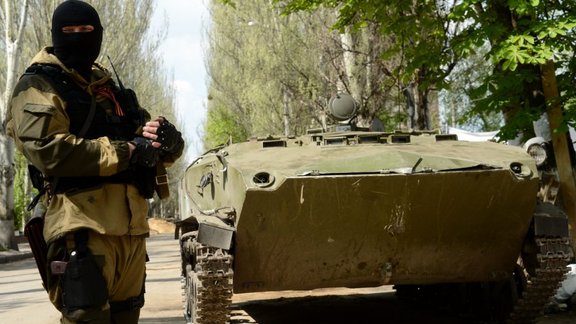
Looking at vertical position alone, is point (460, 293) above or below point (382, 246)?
below

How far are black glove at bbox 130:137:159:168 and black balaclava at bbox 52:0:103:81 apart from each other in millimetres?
391

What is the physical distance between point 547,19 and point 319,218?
9.97ft

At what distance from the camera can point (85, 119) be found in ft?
10.5

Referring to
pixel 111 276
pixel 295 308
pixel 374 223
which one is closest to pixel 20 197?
pixel 295 308

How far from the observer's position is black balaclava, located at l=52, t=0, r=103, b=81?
10.4 ft

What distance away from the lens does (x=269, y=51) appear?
27.5 meters

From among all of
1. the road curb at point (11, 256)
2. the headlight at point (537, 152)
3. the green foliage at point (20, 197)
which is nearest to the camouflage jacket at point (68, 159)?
the headlight at point (537, 152)

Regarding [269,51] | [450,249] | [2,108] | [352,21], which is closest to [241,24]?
[269,51]

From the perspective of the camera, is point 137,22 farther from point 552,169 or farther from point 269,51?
point 552,169

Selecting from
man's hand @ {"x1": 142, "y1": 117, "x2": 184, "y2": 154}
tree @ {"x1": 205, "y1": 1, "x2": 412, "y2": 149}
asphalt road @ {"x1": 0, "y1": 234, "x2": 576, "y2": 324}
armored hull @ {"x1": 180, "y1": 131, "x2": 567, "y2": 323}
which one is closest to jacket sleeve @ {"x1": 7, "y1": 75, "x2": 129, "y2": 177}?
man's hand @ {"x1": 142, "y1": 117, "x2": 184, "y2": 154}

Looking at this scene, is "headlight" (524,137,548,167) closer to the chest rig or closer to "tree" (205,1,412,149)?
the chest rig

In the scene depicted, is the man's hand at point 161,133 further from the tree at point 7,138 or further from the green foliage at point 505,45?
the tree at point 7,138

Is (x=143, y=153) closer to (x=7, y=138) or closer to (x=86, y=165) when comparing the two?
(x=86, y=165)

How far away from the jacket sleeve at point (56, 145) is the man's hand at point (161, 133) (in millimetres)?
104
